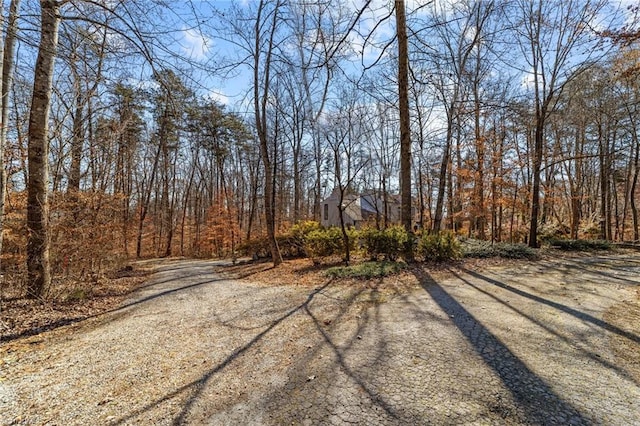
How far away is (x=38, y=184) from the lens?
4.61 meters

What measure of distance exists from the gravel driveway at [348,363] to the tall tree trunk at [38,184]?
4.44 feet

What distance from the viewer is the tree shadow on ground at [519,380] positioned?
1854mm

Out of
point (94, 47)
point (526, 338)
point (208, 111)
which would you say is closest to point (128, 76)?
point (94, 47)

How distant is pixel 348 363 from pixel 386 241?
5022 mm

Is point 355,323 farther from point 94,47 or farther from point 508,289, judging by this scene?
point 94,47

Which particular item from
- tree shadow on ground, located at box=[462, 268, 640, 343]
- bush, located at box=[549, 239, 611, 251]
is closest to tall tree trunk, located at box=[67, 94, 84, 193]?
tree shadow on ground, located at box=[462, 268, 640, 343]

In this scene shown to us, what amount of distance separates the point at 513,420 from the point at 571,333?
1.91 meters

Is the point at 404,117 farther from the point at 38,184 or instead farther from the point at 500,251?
the point at 38,184

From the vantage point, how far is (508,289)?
4.84m

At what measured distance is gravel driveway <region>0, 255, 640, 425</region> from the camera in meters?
2.00

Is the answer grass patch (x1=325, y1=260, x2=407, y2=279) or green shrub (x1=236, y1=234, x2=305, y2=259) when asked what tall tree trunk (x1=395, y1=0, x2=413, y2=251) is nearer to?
grass patch (x1=325, y1=260, x2=407, y2=279)

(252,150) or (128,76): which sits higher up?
(252,150)

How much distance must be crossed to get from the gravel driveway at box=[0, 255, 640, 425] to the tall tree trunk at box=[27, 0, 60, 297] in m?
1.35

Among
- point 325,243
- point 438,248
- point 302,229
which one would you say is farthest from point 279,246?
point 438,248
